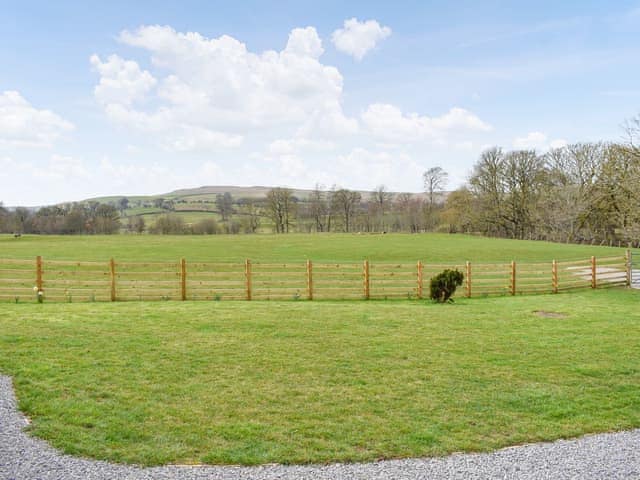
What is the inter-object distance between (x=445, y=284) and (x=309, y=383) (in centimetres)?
999

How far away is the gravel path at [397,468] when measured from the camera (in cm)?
386

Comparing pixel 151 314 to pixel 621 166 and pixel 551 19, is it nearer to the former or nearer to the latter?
pixel 551 19

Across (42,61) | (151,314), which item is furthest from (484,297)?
(42,61)

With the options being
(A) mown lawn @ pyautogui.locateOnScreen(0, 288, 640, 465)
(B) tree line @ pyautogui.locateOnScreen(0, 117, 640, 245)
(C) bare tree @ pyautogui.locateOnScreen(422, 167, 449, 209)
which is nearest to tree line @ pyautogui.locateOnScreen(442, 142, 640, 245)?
(B) tree line @ pyautogui.locateOnScreen(0, 117, 640, 245)

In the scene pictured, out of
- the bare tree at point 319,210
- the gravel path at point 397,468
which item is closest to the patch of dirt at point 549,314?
the gravel path at point 397,468

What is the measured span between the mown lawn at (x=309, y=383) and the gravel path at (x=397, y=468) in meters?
0.17

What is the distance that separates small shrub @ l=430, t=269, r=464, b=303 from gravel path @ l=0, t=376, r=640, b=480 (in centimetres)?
1066

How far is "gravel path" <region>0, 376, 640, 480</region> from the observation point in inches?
152

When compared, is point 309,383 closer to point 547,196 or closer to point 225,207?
point 547,196

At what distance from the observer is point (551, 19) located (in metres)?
17.8

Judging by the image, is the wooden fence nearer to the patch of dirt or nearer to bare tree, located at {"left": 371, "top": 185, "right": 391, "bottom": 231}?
the patch of dirt

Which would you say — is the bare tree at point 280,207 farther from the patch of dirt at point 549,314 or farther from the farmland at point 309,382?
the patch of dirt at point 549,314

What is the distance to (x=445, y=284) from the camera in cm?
1514

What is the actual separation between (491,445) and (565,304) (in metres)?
12.2
